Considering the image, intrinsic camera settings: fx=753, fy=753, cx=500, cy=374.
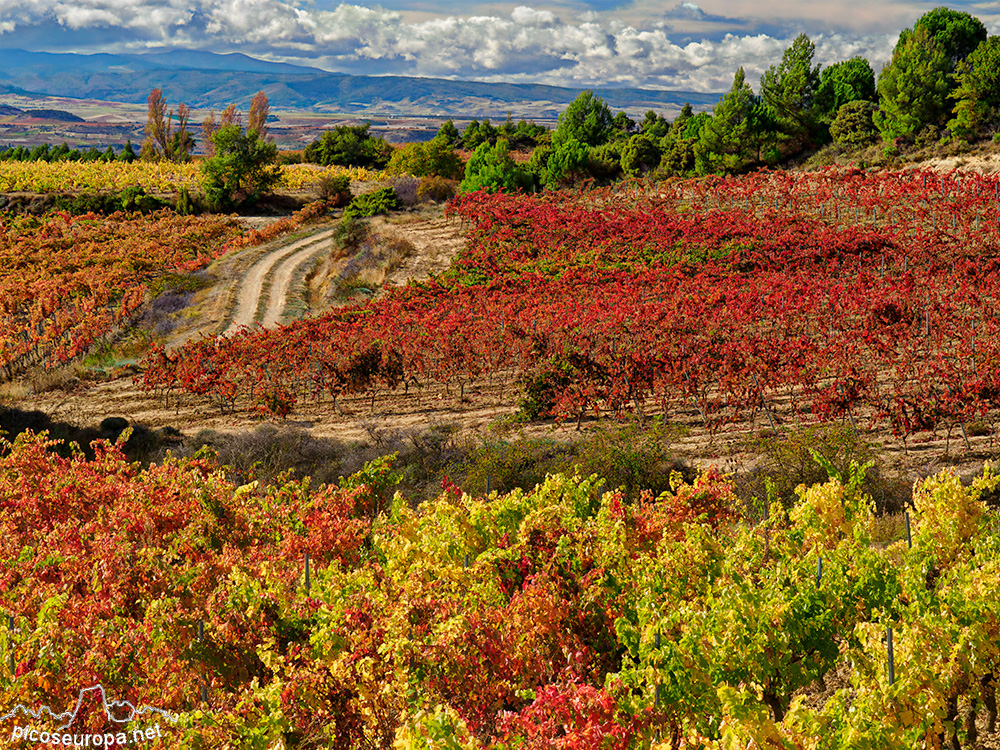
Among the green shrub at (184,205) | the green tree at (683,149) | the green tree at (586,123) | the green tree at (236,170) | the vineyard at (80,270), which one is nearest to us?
the vineyard at (80,270)

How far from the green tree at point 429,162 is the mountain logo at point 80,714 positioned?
55.0m

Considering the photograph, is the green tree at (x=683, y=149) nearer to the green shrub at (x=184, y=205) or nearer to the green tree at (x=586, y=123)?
the green tree at (x=586, y=123)

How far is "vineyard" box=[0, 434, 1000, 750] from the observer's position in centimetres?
566

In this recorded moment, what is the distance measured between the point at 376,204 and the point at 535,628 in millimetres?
43122

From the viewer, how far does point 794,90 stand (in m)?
49.9

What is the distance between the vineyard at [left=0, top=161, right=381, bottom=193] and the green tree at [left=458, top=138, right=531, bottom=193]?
50.9 feet

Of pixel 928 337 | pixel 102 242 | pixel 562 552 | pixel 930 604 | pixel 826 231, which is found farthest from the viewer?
pixel 102 242

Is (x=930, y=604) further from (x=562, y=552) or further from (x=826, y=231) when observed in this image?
(x=826, y=231)

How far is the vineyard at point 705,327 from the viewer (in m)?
16.0

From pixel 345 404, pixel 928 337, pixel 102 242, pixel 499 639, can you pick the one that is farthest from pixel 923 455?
pixel 102 242

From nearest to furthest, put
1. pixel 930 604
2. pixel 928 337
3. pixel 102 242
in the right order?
1. pixel 930 604
2. pixel 928 337
3. pixel 102 242

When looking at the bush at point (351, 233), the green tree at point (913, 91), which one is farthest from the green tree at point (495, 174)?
the green tree at point (913, 91)

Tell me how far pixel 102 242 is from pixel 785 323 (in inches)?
1516

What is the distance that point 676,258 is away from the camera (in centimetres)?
3002
